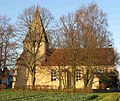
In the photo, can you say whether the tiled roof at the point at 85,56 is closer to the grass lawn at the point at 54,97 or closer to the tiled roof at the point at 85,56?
the tiled roof at the point at 85,56

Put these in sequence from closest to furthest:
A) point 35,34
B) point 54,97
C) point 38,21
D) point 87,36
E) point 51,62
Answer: point 54,97 → point 87,36 → point 38,21 → point 35,34 → point 51,62

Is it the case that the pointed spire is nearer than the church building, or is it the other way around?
the church building

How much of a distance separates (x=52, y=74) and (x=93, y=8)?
918 inches

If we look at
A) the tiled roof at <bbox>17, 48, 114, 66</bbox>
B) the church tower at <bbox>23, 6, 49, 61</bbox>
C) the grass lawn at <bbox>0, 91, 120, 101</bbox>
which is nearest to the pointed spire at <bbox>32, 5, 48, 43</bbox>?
the church tower at <bbox>23, 6, 49, 61</bbox>

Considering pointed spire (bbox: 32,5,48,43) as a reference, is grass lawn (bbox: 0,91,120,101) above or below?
below

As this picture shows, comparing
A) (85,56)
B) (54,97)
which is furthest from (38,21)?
(54,97)

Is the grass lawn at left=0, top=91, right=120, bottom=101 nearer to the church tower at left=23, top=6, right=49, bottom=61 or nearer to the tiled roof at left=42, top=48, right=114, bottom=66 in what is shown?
the tiled roof at left=42, top=48, right=114, bottom=66

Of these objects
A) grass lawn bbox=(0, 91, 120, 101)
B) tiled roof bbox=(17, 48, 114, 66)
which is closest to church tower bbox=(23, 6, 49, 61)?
tiled roof bbox=(17, 48, 114, 66)

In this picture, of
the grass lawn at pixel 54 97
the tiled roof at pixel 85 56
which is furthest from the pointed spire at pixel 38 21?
the grass lawn at pixel 54 97

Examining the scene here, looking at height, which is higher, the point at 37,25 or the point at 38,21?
the point at 38,21

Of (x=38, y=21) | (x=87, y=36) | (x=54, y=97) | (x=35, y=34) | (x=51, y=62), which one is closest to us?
(x=54, y=97)

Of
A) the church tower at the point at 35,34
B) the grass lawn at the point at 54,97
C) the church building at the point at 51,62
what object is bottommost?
the grass lawn at the point at 54,97

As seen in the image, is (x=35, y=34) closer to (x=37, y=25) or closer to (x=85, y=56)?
(x=37, y=25)

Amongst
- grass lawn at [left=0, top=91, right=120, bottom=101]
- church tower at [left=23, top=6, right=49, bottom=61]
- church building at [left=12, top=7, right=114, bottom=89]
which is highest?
church tower at [left=23, top=6, right=49, bottom=61]
